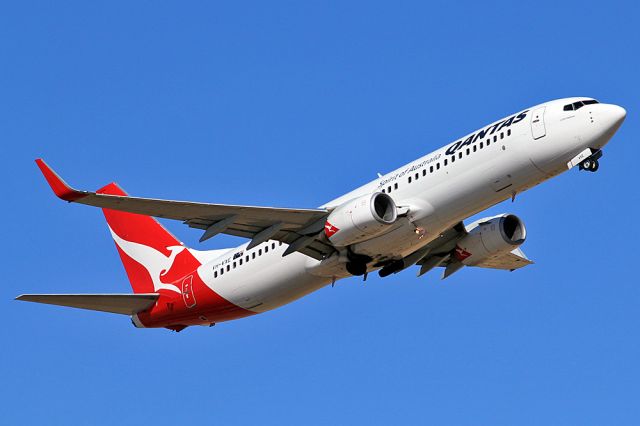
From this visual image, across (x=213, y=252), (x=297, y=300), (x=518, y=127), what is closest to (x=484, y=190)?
(x=518, y=127)

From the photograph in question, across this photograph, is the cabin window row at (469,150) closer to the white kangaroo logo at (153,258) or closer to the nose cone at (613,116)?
the nose cone at (613,116)

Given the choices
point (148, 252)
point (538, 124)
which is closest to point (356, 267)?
point (538, 124)

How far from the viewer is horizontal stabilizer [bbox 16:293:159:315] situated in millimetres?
45469

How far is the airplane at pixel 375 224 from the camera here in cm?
4191

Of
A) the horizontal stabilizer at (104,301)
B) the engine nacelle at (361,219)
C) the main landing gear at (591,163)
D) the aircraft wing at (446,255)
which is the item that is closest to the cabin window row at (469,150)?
the engine nacelle at (361,219)

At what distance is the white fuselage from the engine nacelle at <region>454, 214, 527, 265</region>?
445 centimetres

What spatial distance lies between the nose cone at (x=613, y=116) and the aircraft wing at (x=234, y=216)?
10573mm

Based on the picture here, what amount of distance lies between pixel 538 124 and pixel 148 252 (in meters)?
19.7

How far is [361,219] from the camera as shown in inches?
1670

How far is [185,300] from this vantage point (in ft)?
161

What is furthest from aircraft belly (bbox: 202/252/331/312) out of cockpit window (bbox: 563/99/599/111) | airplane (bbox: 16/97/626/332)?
cockpit window (bbox: 563/99/599/111)

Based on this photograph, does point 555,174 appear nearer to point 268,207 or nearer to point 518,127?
point 518,127

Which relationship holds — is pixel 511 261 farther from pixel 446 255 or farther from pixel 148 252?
pixel 148 252

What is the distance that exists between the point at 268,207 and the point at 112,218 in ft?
47.1
